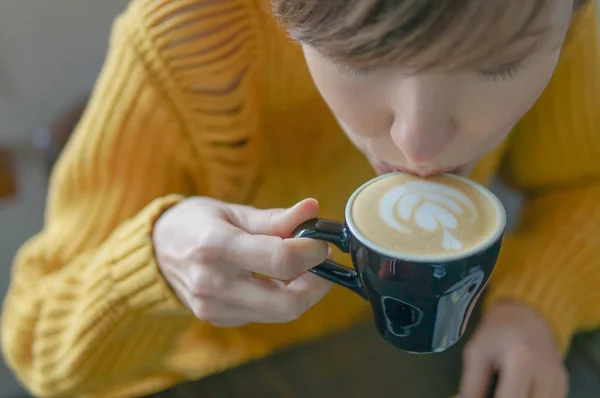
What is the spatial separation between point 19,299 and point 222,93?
331 millimetres

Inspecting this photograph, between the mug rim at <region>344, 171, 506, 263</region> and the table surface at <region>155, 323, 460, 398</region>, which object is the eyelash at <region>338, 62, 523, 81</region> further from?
the table surface at <region>155, 323, 460, 398</region>

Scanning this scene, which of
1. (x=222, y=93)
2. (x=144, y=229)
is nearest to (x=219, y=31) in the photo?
(x=222, y=93)

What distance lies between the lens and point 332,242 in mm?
445

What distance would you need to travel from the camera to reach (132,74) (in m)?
0.64

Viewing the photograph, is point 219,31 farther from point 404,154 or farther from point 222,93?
point 404,154

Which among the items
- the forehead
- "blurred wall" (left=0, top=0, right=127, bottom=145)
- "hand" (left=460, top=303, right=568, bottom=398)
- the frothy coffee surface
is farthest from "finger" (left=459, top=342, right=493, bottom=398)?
"blurred wall" (left=0, top=0, right=127, bottom=145)

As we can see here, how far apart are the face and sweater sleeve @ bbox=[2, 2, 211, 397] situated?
0.26 meters

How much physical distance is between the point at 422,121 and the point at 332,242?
0.34ft

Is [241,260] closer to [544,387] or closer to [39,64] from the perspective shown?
[544,387]

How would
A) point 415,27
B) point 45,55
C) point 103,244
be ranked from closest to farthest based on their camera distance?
1. point 415,27
2. point 103,244
3. point 45,55

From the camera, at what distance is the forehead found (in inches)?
13.2

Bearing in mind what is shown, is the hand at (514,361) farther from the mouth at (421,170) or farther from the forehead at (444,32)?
the forehead at (444,32)

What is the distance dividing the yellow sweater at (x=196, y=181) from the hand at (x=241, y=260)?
0.05m

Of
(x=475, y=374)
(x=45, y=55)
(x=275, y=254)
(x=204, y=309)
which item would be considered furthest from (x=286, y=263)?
(x=45, y=55)
